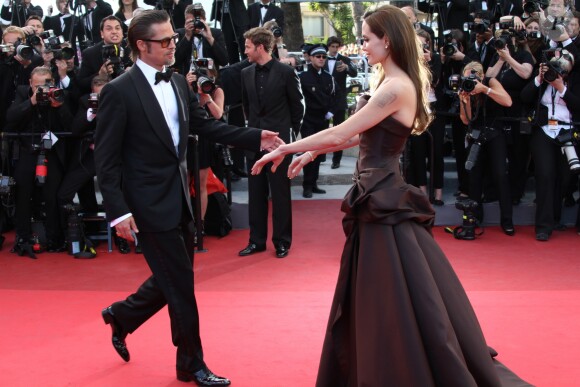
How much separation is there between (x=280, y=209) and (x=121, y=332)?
10.1 ft

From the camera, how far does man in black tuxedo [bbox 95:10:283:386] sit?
13.3ft

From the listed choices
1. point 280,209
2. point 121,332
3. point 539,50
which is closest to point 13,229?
point 280,209

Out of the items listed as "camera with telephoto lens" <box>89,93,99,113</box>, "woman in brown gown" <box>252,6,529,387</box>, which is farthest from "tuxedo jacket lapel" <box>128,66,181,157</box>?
"camera with telephoto lens" <box>89,93,99,113</box>

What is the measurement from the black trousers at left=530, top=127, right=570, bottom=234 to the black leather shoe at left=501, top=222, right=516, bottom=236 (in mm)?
235

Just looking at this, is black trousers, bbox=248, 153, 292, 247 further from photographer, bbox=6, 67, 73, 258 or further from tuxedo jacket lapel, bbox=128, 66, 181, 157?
tuxedo jacket lapel, bbox=128, 66, 181, 157

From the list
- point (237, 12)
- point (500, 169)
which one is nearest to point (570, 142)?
point (500, 169)

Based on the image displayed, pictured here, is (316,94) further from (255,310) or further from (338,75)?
(255,310)

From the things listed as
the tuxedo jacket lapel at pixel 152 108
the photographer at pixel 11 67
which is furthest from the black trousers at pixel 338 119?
the tuxedo jacket lapel at pixel 152 108

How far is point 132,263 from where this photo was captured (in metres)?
7.24

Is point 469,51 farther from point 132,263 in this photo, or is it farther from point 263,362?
point 263,362

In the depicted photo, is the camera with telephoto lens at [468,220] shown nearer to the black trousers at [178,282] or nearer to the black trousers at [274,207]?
the black trousers at [274,207]

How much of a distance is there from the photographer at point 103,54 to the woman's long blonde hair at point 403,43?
4.31 metres

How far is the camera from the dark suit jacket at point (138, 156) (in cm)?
404

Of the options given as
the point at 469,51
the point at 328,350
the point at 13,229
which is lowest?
the point at 13,229
